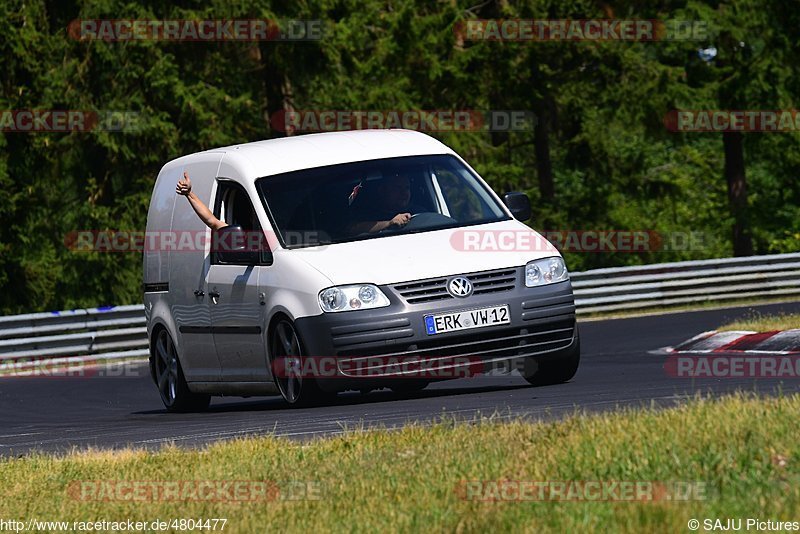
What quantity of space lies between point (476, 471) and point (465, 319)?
4.27 meters

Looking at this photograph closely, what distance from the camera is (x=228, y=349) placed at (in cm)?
1248

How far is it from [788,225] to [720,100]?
1069 centimetres

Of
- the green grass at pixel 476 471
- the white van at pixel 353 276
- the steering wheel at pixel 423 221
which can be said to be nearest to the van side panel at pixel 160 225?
the white van at pixel 353 276

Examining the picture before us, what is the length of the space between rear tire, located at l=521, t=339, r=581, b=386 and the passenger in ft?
8.97

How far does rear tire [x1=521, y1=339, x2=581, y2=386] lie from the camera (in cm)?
1197

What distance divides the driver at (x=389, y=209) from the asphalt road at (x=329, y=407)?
137 cm

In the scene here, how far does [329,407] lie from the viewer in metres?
11.7

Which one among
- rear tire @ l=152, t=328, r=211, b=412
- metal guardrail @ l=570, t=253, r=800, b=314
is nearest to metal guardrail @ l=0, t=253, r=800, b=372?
metal guardrail @ l=570, t=253, r=800, b=314
